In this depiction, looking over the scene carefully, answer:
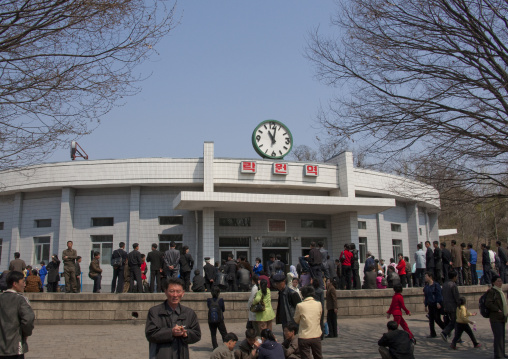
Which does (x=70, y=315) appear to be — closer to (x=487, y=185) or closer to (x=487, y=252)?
(x=487, y=185)

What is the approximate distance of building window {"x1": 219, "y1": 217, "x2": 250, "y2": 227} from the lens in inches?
977

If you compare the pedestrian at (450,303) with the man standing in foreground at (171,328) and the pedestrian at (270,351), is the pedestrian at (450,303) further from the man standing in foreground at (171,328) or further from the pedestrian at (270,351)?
the man standing in foreground at (171,328)

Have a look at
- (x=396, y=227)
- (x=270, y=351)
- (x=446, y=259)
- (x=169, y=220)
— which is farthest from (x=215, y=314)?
(x=396, y=227)

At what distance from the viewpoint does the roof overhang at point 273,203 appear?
72.3 ft

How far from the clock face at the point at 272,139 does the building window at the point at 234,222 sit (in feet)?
12.2

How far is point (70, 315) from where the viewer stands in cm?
1411

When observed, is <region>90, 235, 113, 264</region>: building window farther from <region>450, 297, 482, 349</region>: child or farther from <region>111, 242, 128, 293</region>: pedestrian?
<region>450, 297, 482, 349</region>: child

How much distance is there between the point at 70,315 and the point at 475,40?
1313 centimetres

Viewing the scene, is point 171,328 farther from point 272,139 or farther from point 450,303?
point 272,139

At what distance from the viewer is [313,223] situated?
26.6m

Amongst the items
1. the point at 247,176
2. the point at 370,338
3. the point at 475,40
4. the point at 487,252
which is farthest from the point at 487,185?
the point at 247,176

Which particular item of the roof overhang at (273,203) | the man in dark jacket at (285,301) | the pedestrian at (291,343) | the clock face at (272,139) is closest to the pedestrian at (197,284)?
the man in dark jacket at (285,301)

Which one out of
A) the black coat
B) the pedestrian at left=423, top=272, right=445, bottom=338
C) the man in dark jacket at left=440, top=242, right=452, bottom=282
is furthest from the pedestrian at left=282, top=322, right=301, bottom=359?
the man in dark jacket at left=440, top=242, right=452, bottom=282

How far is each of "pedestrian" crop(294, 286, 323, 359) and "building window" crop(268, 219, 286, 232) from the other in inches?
680
